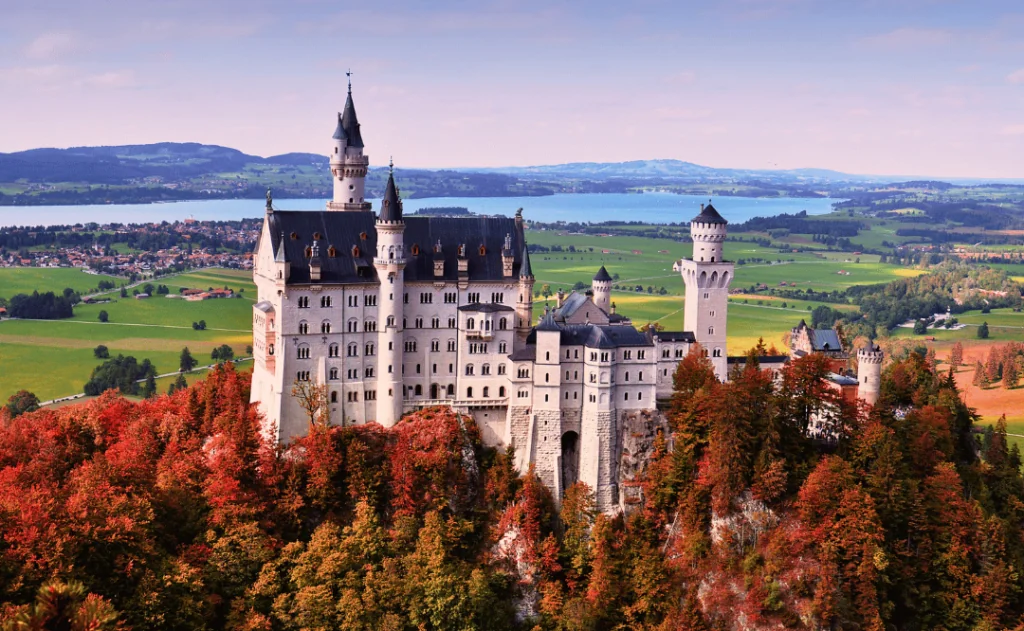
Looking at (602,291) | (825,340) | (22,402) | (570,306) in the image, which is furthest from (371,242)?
(22,402)

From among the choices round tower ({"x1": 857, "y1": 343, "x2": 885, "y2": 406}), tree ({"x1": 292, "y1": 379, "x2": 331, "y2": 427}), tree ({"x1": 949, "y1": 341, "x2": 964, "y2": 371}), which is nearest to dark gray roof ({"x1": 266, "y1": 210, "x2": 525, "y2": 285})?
tree ({"x1": 292, "y1": 379, "x2": 331, "y2": 427})

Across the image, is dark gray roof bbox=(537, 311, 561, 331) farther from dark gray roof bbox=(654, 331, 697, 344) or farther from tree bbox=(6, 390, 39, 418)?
tree bbox=(6, 390, 39, 418)

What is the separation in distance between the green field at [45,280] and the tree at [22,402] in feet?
201

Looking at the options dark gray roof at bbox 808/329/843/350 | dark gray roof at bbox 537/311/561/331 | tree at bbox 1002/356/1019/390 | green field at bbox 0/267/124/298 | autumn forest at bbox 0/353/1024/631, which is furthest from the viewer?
green field at bbox 0/267/124/298

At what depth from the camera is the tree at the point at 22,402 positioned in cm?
10844

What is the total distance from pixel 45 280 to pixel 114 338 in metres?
46.7

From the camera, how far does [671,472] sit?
69.1 metres

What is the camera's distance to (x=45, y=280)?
179750 mm

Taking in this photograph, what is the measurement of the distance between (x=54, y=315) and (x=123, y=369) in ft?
142

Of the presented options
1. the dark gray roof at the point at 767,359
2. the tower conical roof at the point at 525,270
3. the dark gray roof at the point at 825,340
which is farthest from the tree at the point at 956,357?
the tower conical roof at the point at 525,270

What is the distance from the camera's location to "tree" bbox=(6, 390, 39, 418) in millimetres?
108438

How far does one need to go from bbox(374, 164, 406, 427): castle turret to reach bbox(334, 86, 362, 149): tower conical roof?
739 centimetres

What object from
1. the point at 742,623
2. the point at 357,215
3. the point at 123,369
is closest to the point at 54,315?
the point at 123,369

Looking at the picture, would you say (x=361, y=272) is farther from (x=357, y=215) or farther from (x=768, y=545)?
(x=768, y=545)
